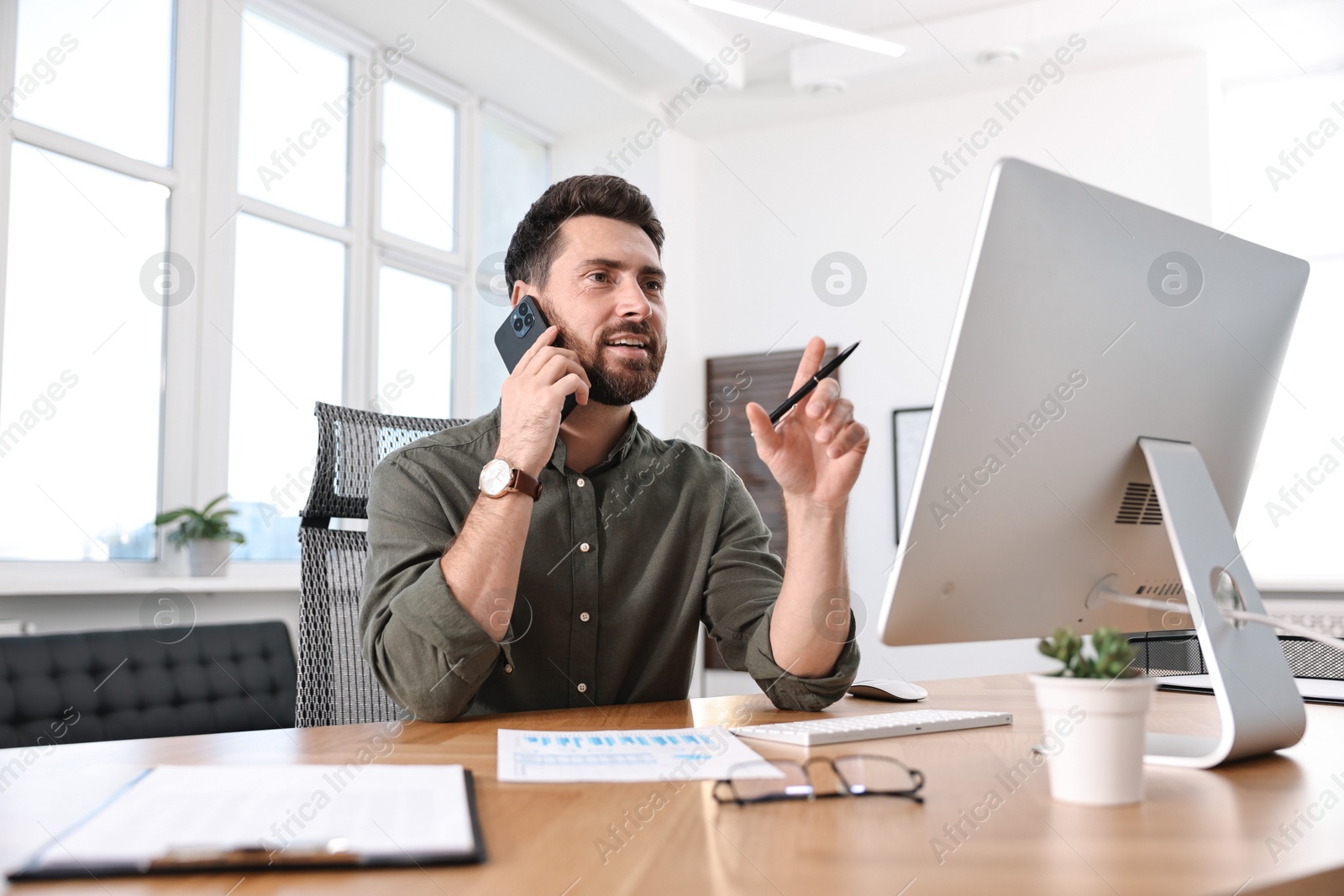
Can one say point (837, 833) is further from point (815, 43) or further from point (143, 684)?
point (815, 43)

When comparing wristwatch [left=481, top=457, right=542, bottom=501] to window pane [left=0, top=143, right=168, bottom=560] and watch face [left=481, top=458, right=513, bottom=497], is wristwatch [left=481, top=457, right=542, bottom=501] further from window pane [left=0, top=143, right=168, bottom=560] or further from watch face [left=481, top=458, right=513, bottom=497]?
window pane [left=0, top=143, right=168, bottom=560]

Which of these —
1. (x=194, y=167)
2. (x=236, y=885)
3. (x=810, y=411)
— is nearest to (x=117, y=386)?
(x=194, y=167)

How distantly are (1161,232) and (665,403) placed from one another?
4.30 meters

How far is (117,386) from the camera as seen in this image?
342 cm

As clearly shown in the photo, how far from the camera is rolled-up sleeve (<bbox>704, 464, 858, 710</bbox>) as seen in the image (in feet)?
4.36

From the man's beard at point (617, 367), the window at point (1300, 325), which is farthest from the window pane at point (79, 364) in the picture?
the window at point (1300, 325)

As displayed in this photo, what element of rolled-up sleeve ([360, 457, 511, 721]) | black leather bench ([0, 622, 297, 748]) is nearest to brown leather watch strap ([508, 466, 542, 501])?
rolled-up sleeve ([360, 457, 511, 721])

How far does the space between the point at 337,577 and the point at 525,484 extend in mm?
453

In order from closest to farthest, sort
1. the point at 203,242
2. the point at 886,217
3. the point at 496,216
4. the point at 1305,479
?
the point at 203,242, the point at 1305,479, the point at 886,217, the point at 496,216

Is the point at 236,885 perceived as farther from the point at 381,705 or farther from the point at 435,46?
the point at 435,46

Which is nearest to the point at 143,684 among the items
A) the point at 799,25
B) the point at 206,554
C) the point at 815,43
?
the point at 206,554

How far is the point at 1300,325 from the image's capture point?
4.54m

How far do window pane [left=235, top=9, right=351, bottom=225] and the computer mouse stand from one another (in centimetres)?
335

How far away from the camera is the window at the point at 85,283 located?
123 inches
